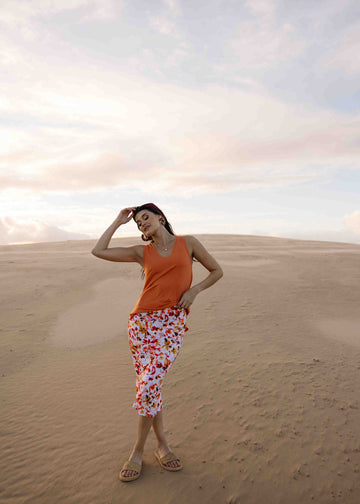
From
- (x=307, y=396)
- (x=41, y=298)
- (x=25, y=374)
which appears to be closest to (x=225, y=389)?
(x=307, y=396)

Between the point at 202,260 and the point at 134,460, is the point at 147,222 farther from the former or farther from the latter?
the point at 134,460

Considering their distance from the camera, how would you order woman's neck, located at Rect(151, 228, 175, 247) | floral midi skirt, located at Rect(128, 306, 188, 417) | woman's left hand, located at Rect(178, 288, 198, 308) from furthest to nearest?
woman's neck, located at Rect(151, 228, 175, 247), woman's left hand, located at Rect(178, 288, 198, 308), floral midi skirt, located at Rect(128, 306, 188, 417)

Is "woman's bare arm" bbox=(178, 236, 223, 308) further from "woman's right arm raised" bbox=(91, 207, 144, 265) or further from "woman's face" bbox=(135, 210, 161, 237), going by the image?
"woman's right arm raised" bbox=(91, 207, 144, 265)

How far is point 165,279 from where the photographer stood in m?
2.99

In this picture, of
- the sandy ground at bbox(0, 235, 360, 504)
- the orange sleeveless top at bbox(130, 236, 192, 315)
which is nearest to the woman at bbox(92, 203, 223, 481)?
the orange sleeveless top at bbox(130, 236, 192, 315)

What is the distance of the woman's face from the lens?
9.98 ft

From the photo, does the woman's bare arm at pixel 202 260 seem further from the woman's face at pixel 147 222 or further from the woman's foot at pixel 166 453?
the woman's foot at pixel 166 453

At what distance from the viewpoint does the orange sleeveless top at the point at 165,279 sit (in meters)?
→ 2.98

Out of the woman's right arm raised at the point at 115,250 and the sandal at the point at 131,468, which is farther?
the woman's right arm raised at the point at 115,250

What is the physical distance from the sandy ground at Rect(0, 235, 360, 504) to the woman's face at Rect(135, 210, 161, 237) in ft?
6.97

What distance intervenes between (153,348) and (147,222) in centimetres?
106

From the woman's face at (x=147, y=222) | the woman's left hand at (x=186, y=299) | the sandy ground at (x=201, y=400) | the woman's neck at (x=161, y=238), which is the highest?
the woman's face at (x=147, y=222)

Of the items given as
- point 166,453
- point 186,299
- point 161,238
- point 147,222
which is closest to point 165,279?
point 186,299

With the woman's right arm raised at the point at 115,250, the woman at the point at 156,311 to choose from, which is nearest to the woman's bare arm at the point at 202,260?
the woman at the point at 156,311
